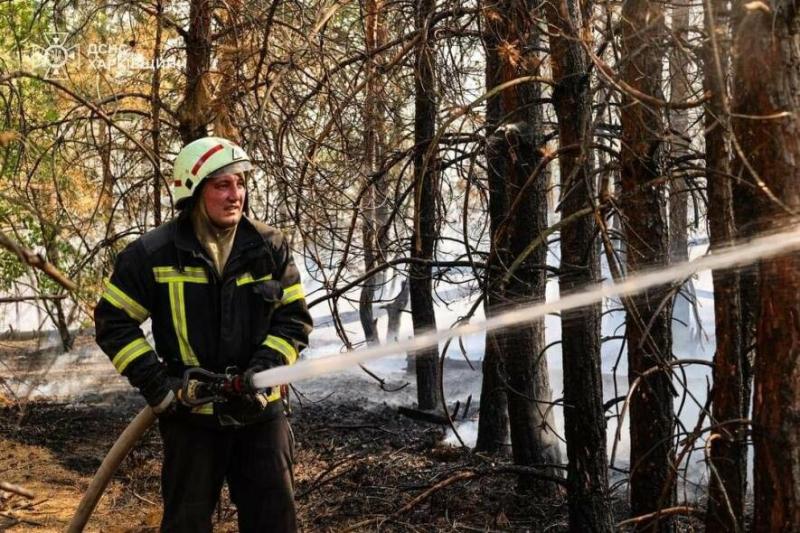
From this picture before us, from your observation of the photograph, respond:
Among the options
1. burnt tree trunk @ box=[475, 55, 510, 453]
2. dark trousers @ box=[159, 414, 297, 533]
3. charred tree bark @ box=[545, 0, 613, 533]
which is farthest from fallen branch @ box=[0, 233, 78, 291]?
burnt tree trunk @ box=[475, 55, 510, 453]

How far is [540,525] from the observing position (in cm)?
596

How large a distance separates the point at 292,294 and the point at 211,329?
0.39 m

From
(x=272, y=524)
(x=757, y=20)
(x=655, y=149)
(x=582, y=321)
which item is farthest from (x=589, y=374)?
(x=757, y=20)

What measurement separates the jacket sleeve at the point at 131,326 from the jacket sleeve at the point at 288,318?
0.46m

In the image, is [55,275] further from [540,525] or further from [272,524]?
[540,525]

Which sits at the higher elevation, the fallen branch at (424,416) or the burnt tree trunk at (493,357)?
the burnt tree trunk at (493,357)

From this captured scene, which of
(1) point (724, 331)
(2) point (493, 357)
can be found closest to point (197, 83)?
(2) point (493, 357)

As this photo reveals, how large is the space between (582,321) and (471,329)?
1272 millimetres

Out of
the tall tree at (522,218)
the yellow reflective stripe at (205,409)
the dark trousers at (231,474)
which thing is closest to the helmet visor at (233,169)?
the yellow reflective stripe at (205,409)

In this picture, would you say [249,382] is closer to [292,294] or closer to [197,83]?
[292,294]

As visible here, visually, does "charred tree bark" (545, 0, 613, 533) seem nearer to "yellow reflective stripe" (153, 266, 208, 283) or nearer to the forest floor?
the forest floor

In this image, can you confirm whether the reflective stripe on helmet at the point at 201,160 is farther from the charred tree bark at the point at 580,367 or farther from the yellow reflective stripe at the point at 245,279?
the charred tree bark at the point at 580,367

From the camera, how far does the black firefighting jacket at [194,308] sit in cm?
388

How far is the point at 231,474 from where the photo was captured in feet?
13.6
